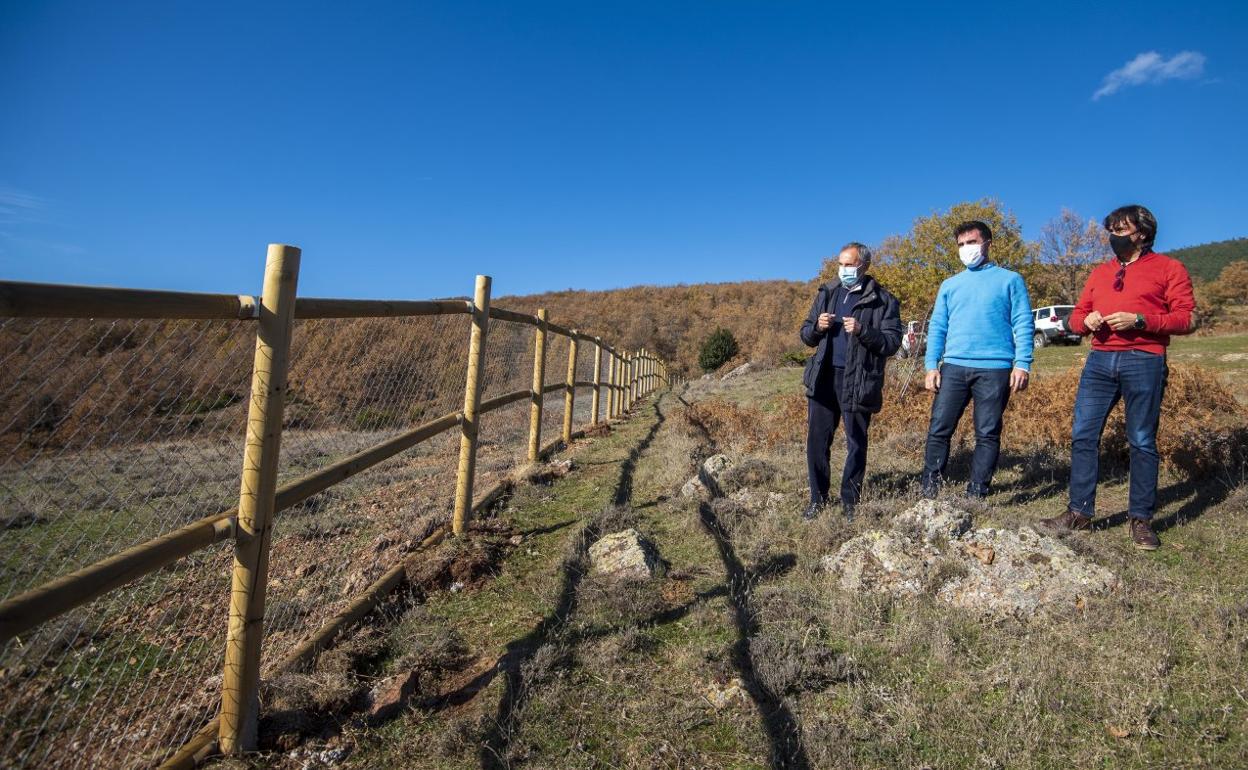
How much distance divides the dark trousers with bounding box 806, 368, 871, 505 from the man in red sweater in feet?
3.38

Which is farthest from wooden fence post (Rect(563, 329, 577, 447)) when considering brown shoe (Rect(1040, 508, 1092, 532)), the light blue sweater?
brown shoe (Rect(1040, 508, 1092, 532))

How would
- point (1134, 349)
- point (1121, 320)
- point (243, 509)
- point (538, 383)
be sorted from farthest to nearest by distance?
point (538, 383), point (1134, 349), point (1121, 320), point (243, 509)

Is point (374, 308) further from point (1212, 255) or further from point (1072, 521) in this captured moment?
point (1212, 255)

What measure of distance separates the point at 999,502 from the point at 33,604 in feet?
15.7

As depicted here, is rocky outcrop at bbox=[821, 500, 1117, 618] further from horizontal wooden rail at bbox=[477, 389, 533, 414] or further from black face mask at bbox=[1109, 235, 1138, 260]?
horizontal wooden rail at bbox=[477, 389, 533, 414]

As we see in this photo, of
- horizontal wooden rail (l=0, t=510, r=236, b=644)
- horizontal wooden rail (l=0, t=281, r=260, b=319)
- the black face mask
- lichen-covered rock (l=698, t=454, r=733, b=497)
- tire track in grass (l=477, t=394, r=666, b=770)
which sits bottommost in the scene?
tire track in grass (l=477, t=394, r=666, b=770)

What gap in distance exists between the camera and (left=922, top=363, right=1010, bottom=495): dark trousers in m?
3.94

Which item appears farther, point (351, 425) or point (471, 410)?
point (471, 410)

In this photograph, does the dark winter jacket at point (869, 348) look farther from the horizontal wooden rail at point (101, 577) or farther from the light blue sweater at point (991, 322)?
the horizontal wooden rail at point (101, 577)

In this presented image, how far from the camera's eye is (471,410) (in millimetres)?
4039

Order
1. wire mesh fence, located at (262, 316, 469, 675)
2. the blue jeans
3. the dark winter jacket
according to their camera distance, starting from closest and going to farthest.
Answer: wire mesh fence, located at (262, 316, 469, 675) < the blue jeans < the dark winter jacket

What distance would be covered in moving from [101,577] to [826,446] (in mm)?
3581

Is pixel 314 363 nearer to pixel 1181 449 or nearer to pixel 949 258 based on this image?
pixel 1181 449

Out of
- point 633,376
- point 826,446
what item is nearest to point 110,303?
point 826,446
